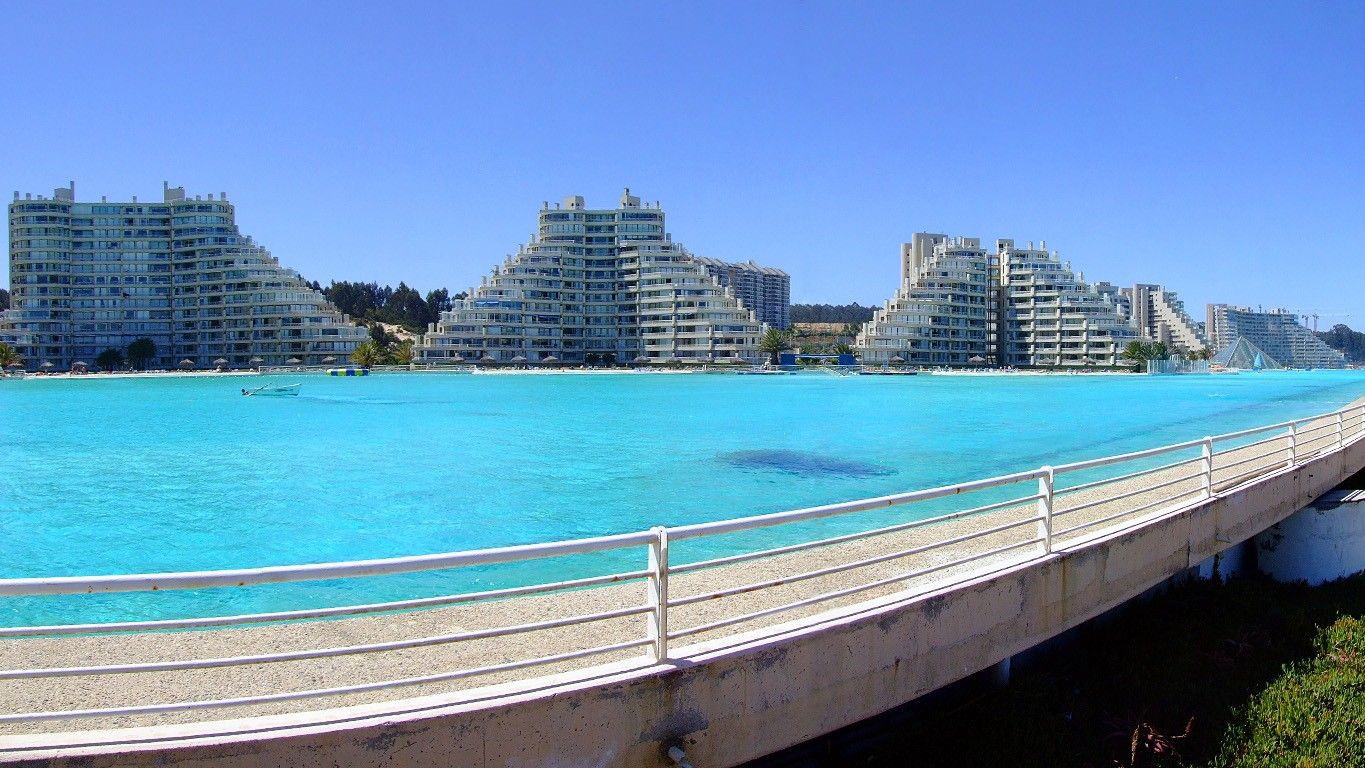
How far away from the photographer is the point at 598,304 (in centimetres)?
16638

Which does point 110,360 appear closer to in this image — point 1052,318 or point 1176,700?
point 1052,318

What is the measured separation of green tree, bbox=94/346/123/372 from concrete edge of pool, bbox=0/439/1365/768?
170453mm

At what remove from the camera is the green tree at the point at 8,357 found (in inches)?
5512

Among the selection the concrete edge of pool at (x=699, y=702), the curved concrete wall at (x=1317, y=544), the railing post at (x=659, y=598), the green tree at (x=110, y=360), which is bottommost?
the curved concrete wall at (x=1317, y=544)

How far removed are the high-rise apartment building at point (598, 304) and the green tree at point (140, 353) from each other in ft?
142

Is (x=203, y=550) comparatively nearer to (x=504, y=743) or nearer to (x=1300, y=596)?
(x=504, y=743)

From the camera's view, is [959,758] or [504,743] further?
[959,758]

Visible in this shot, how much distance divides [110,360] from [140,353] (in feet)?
16.6

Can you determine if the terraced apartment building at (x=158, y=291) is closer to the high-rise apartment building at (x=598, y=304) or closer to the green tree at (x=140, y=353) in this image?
the green tree at (x=140, y=353)

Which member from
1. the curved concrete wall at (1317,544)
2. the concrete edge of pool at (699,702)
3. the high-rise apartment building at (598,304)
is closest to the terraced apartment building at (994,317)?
the high-rise apartment building at (598,304)

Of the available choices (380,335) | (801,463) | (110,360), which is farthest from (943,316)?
(801,463)

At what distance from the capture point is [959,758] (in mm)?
6781

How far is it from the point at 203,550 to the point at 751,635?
14.6 m

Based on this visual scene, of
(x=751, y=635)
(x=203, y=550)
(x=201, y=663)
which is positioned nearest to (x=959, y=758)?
(x=751, y=635)
